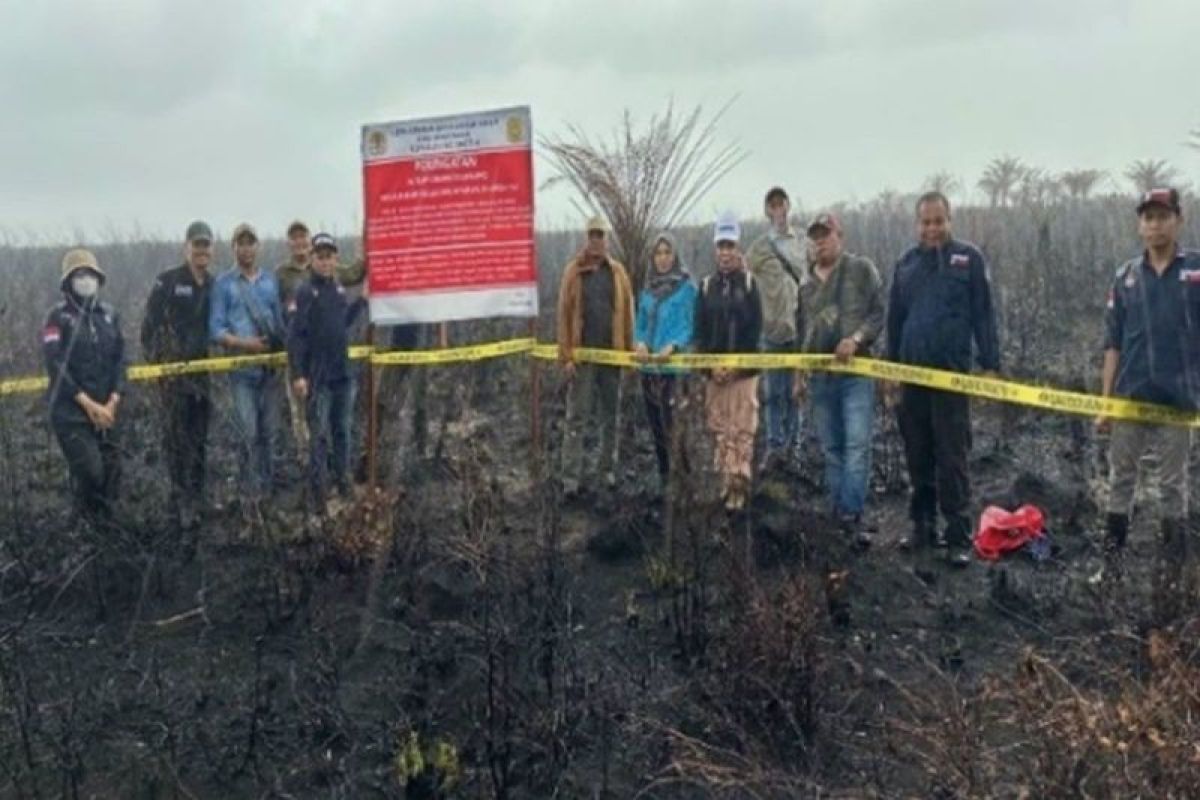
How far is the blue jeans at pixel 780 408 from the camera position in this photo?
8.27 m

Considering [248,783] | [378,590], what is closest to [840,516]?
[378,590]

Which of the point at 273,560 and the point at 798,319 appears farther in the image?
the point at 798,319

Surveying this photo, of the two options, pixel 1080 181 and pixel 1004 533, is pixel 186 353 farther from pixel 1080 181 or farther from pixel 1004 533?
pixel 1080 181

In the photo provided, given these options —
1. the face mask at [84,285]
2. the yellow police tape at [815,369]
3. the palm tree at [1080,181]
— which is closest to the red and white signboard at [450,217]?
the yellow police tape at [815,369]

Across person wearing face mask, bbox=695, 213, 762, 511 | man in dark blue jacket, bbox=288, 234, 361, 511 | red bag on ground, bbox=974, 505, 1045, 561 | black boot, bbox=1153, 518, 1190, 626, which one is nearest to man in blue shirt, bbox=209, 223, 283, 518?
man in dark blue jacket, bbox=288, 234, 361, 511

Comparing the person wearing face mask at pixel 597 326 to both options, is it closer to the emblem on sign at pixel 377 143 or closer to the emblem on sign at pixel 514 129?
the emblem on sign at pixel 514 129

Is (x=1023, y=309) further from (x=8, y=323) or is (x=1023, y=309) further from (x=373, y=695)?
(x=8, y=323)

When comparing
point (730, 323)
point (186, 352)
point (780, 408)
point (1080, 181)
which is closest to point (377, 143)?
point (186, 352)

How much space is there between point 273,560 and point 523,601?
1.40 meters

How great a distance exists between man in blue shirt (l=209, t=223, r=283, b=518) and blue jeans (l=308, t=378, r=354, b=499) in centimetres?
40

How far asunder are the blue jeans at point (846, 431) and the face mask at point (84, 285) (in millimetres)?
4156

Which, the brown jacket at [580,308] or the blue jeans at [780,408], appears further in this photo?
the blue jeans at [780,408]

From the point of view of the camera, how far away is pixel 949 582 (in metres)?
6.26

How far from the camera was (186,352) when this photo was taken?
773 centimetres
